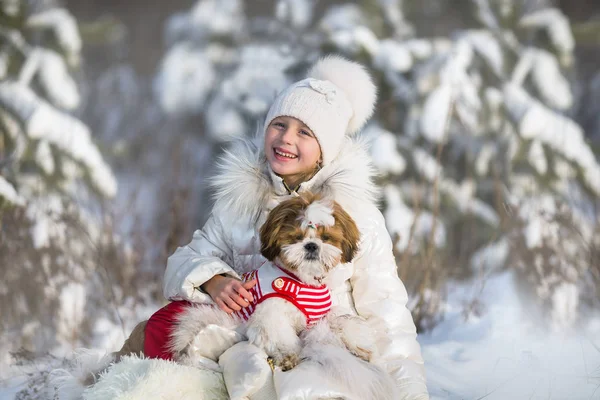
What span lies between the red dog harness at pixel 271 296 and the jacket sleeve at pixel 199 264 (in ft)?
0.26

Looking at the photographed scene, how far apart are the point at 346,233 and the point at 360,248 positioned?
329mm

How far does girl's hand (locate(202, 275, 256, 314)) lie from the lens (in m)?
2.30

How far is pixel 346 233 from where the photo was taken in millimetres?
2268

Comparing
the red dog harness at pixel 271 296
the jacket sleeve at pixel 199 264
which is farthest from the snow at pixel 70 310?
the red dog harness at pixel 271 296

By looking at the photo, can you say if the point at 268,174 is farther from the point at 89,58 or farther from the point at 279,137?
the point at 89,58

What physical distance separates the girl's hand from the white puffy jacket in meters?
0.07

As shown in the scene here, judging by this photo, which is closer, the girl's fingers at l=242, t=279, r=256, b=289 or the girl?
the girl's fingers at l=242, t=279, r=256, b=289

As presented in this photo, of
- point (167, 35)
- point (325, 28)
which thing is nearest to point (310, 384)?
point (325, 28)

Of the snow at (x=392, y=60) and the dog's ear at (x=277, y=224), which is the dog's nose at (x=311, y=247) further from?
the snow at (x=392, y=60)

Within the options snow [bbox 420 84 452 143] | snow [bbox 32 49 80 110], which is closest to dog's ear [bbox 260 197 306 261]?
snow [bbox 420 84 452 143]

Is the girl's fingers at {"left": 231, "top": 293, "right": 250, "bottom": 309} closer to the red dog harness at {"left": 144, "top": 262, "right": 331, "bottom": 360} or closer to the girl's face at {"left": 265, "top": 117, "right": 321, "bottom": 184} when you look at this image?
the red dog harness at {"left": 144, "top": 262, "right": 331, "bottom": 360}

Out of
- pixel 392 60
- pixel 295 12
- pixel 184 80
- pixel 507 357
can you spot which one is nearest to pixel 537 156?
pixel 392 60

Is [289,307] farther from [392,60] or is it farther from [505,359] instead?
[392,60]

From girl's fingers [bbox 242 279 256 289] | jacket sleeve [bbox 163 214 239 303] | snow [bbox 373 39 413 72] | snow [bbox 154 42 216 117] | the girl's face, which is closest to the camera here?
girl's fingers [bbox 242 279 256 289]
